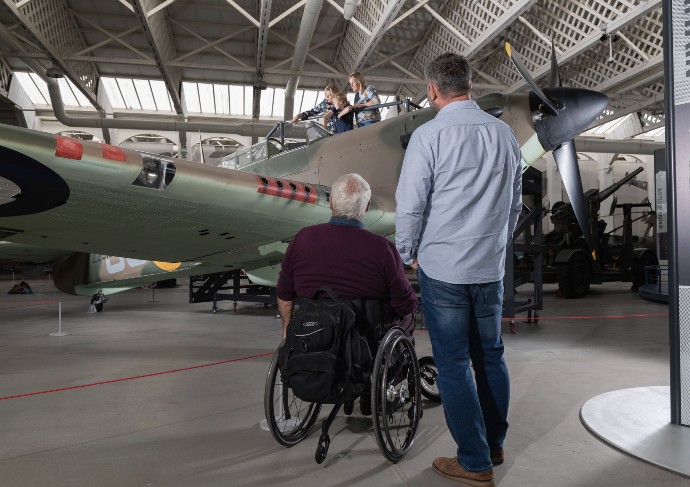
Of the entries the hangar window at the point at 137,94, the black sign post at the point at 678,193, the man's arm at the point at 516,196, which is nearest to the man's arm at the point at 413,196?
the man's arm at the point at 516,196

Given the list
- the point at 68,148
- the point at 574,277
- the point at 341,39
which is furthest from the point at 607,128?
the point at 68,148

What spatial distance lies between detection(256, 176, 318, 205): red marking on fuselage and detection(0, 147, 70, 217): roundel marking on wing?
1.42m

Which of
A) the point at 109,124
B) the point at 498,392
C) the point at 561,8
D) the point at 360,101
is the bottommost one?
the point at 498,392

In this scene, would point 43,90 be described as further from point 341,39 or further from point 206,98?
point 341,39

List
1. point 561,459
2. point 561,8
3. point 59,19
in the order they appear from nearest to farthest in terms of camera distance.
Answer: point 561,459
point 561,8
point 59,19

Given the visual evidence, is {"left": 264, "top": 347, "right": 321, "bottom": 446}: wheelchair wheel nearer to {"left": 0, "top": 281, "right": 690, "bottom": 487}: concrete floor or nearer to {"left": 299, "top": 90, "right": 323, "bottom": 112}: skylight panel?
{"left": 0, "top": 281, "right": 690, "bottom": 487}: concrete floor

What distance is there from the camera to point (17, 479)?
6.47ft

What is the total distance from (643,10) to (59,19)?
15.2m

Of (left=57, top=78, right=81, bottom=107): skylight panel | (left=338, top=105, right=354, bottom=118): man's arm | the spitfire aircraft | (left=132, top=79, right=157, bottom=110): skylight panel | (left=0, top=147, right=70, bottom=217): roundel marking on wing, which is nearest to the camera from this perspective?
(left=0, top=147, right=70, bottom=217): roundel marking on wing

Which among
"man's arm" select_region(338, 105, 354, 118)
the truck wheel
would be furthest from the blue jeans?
the truck wheel

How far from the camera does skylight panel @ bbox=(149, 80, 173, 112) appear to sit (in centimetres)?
2002

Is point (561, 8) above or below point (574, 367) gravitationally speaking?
above

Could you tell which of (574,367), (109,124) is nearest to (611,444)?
(574,367)

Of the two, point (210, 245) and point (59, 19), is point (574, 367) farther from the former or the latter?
point (59, 19)
